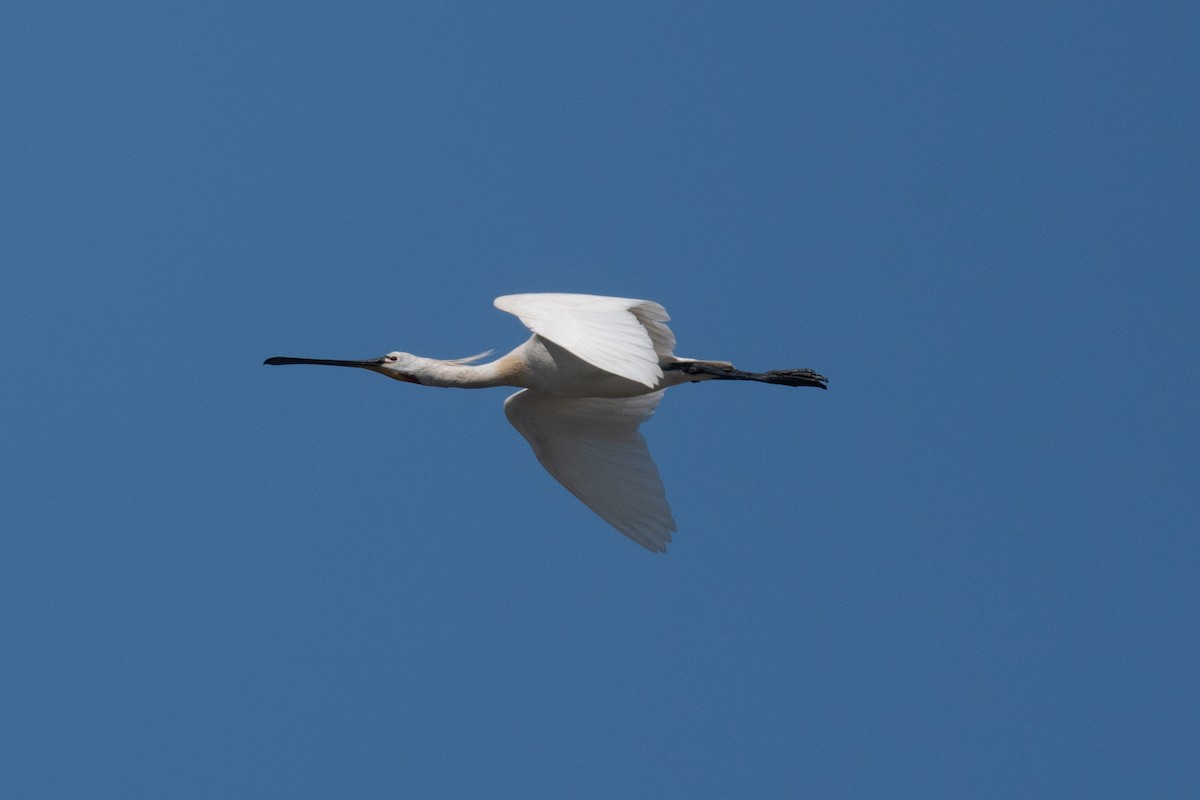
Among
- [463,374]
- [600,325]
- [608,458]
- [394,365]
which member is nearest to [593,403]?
Answer: [608,458]

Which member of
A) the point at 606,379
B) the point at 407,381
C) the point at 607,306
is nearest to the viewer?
the point at 607,306

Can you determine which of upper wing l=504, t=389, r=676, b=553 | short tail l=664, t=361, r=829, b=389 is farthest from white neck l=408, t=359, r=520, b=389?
short tail l=664, t=361, r=829, b=389

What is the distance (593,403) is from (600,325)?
2587 mm

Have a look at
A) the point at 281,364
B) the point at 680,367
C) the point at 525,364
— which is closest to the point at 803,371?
the point at 680,367

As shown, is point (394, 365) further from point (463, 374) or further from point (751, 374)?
point (751, 374)

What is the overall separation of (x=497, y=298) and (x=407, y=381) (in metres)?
1.84

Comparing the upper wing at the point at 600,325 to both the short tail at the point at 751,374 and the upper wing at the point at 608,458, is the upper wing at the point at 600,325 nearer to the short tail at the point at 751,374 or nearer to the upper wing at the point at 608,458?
the short tail at the point at 751,374

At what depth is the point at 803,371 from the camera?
14633 mm

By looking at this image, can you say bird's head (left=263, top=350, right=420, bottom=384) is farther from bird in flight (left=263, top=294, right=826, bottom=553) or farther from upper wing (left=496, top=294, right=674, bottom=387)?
upper wing (left=496, top=294, right=674, bottom=387)

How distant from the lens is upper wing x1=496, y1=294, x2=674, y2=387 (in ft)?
38.0

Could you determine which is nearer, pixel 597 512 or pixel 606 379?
pixel 606 379

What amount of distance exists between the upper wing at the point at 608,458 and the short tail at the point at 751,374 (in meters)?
0.80

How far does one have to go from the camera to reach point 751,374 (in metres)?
14.4

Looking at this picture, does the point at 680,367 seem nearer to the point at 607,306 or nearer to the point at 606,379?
the point at 606,379
